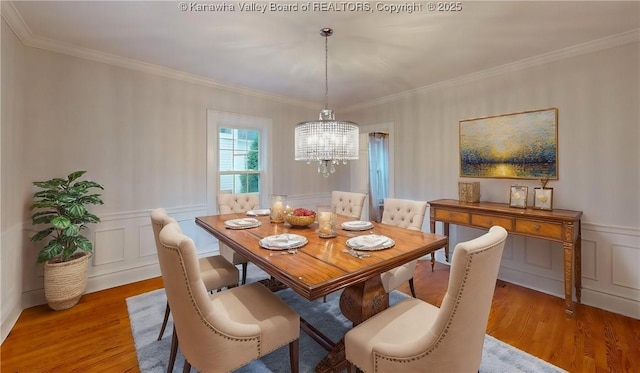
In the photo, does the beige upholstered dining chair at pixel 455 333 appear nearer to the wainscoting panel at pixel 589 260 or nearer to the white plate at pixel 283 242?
the white plate at pixel 283 242

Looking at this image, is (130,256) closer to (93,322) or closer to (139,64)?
(93,322)

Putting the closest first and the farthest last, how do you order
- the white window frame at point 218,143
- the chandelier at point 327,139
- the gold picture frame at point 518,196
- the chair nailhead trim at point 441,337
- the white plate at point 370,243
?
the chair nailhead trim at point 441,337, the white plate at point 370,243, the chandelier at point 327,139, the gold picture frame at point 518,196, the white window frame at point 218,143

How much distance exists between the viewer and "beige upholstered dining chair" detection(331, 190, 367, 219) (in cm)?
299

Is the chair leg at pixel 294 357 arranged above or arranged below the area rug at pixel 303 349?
above

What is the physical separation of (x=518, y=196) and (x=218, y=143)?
371 cm

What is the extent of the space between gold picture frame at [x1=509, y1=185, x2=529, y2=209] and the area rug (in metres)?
1.45

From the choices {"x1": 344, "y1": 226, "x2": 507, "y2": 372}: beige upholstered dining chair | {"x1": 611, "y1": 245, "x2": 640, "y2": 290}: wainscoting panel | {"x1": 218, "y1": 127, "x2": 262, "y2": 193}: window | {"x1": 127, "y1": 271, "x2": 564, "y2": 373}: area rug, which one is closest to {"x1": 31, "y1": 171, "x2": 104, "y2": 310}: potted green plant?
{"x1": 127, "y1": 271, "x2": 564, "y2": 373}: area rug

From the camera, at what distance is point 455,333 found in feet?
3.63

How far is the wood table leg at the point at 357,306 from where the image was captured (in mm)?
1725

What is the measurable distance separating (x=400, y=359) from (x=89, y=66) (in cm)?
377

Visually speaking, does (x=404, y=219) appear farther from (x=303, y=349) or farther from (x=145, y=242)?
(x=145, y=242)

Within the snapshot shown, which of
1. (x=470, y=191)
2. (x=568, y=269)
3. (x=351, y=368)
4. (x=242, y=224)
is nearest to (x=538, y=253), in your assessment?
(x=568, y=269)

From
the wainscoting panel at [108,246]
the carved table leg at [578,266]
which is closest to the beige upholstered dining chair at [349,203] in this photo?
the carved table leg at [578,266]

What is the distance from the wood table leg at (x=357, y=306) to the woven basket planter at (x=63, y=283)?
2.38 meters
